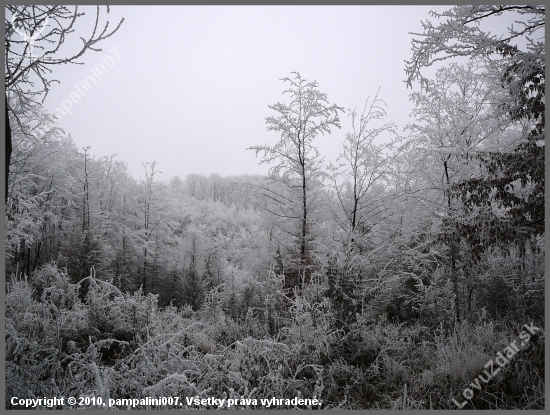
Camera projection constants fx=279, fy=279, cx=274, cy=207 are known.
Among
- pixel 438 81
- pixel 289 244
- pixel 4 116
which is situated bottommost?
pixel 289 244

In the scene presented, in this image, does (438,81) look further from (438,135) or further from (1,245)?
(1,245)

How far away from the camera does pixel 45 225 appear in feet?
68.4

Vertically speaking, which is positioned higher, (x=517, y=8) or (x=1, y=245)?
(x=517, y=8)

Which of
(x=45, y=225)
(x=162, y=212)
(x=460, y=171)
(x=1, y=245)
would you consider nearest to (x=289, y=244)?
(x=460, y=171)

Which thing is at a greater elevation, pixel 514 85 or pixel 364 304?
pixel 514 85

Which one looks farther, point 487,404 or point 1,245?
point 487,404

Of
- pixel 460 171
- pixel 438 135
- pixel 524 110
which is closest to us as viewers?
pixel 524 110

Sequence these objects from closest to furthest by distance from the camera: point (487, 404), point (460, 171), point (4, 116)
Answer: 1. point (4, 116)
2. point (487, 404)
3. point (460, 171)

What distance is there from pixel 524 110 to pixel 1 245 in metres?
6.14

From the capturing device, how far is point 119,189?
26.3 meters

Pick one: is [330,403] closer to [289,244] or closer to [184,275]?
[289,244]

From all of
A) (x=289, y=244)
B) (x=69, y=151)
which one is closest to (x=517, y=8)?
(x=289, y=244)

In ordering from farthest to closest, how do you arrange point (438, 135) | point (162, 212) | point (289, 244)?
point (162, 212), point (289, 244), point (438, 135)

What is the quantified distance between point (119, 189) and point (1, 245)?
2687 centimetres
